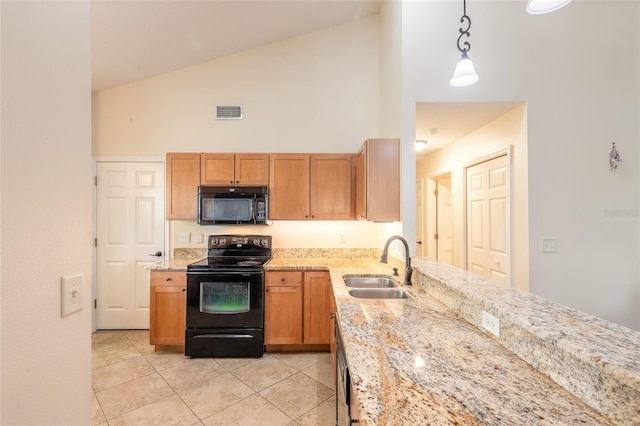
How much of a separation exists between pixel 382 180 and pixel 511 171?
1.21 metres

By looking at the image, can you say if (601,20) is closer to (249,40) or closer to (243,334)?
(249,40)

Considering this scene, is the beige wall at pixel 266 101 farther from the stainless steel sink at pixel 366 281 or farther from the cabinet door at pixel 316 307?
the stainless steel sink at pixel 366 281

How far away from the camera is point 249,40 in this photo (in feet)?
10.2

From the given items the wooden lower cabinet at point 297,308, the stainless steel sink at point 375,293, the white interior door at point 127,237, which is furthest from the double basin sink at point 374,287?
the white interior door at point 127,237

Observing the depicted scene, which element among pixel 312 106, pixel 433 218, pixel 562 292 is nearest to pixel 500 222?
pixel 562 292

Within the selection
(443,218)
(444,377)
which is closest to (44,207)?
(444,377)

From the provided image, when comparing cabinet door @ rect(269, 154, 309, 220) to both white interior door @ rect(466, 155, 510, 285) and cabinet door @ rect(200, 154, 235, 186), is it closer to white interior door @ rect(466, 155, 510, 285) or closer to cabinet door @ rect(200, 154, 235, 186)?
cabinet door @ rect(200, 154, 235, 186)

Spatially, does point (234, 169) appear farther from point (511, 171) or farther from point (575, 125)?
point (575, 125)

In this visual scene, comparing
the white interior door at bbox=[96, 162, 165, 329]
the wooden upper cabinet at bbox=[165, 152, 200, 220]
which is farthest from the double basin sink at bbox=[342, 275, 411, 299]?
the white interior door at bbox=[96, 162, 165, 329]

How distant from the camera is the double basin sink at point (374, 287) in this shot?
199 centimetres

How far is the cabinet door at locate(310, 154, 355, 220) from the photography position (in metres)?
2.99

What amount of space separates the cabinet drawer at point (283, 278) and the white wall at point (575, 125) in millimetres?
2114

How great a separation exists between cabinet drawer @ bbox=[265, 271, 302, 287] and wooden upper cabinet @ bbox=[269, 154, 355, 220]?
632 mm

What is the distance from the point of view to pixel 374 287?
2.23 meters
